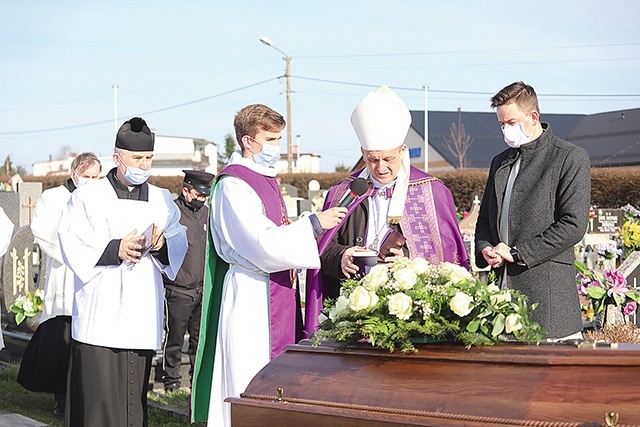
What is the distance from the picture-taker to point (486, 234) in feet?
15.5

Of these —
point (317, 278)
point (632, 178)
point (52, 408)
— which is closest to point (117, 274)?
point (317, 278)

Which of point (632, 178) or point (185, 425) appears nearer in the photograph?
point (185, 425)

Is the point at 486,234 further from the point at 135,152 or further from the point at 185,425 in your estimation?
the point at 185,425

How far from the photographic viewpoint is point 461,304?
3221mm

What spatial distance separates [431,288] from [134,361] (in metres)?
2.58

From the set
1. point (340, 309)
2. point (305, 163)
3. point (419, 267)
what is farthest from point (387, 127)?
point (305, 163)

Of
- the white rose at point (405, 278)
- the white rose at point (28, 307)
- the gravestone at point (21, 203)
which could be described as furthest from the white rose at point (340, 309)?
Result: the gravestone at point (21, 203)

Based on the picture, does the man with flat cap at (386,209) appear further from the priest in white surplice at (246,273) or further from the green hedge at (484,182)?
the green hedge at (484,182)

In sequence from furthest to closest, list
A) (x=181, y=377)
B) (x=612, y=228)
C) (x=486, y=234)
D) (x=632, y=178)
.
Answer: (x=632, y=178)
(x=612, y=228)
(x=181, y=377)
(x=486, y=234)

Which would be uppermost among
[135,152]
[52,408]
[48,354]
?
[135,152]

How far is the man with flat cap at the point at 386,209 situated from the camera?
4734 mm

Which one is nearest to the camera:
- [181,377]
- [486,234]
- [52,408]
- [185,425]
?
[486,234]

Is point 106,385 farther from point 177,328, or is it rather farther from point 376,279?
point 177,328

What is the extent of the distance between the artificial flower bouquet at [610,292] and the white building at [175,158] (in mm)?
36759
